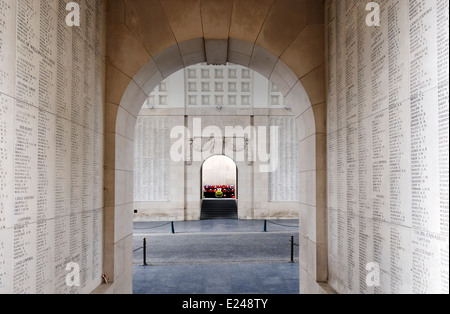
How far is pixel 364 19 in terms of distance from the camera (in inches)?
143

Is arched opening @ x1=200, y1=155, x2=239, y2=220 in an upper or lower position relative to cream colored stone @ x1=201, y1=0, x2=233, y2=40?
lower

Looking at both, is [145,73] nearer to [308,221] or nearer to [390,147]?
[308,221]

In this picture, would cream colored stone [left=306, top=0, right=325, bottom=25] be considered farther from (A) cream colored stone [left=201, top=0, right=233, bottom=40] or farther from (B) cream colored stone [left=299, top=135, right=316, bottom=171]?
(B) cream colored stone [left=299, top=135, right=316, bottom=171]

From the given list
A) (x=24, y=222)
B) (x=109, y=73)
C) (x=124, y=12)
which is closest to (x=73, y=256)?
(x=24, y=222)

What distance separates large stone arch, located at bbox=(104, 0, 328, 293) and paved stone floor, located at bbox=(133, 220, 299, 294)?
2.15 meters

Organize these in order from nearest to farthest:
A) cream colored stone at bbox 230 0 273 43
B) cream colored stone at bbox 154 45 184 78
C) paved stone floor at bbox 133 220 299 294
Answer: cream colored stone at bbox 230 0 273 43 < cream colored stone at bbox 154 45 184 78 < paved stone floor at bbox 133 220 299 294

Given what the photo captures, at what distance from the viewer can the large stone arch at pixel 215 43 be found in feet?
15.8

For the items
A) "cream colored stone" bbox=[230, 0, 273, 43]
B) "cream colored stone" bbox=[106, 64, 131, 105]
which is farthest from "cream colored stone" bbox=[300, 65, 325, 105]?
"cream colored stone" bbox=[106, 64, 131, 105]

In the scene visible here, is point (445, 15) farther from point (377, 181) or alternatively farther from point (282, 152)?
point (282, 152)

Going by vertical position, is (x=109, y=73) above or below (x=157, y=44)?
below

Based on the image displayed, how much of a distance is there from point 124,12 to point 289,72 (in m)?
2.61

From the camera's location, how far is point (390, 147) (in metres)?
3.08

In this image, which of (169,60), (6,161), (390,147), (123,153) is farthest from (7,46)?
(390,147)

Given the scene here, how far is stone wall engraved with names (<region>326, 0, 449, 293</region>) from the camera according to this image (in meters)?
2.40
